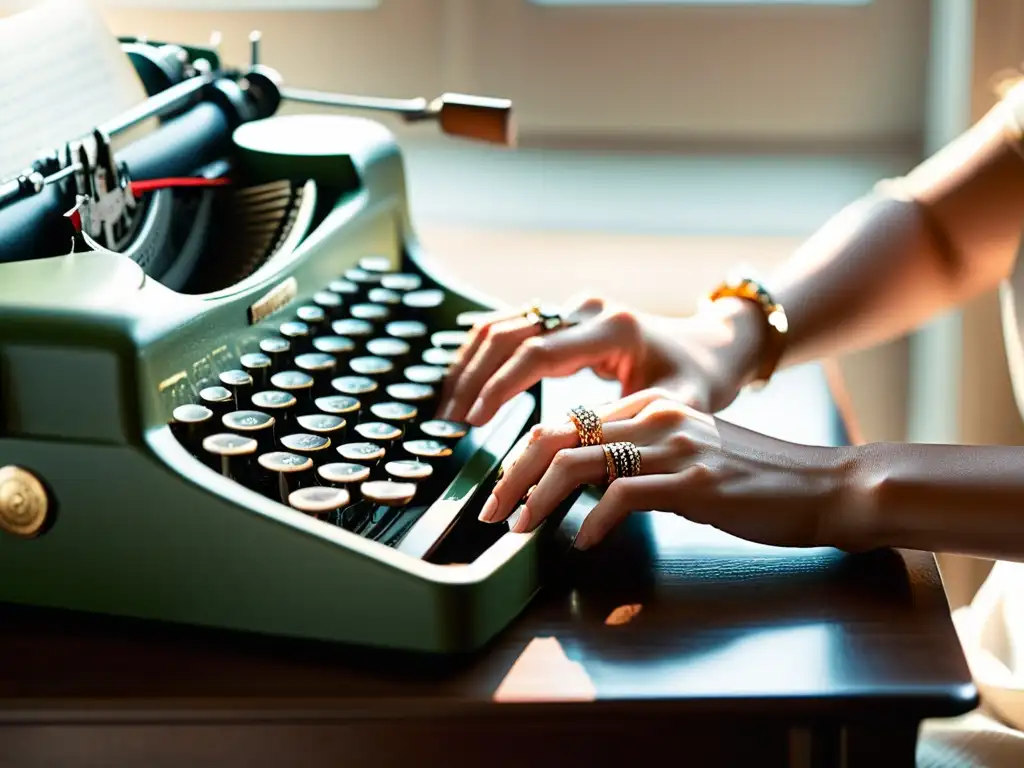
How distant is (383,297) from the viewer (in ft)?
3.83

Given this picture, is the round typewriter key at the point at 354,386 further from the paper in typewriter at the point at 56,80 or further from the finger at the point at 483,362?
the paper in typewriter at the point at 56,80

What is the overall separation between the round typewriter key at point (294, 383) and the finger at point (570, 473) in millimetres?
198

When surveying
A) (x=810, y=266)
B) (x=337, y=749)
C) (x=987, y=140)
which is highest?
(x=987, y=140)

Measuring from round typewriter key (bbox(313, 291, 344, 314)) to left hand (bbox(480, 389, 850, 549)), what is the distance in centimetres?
27

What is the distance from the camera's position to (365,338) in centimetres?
112

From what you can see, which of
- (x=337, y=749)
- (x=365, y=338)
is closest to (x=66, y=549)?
(x=337, y=749)

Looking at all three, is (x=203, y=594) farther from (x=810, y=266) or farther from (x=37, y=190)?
(x=810, y=266)

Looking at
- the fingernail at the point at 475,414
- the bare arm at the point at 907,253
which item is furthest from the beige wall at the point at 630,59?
the fingernail at the point at 475,414

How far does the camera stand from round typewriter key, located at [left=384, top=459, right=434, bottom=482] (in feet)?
2.84

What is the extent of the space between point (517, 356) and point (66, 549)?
1.29 ft

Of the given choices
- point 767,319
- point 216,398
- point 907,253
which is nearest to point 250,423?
point 216,398

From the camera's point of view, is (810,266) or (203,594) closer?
(203,594)

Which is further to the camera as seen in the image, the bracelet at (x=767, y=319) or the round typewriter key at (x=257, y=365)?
the bracelet at (x=767, y=319)

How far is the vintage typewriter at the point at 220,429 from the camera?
0.76m
